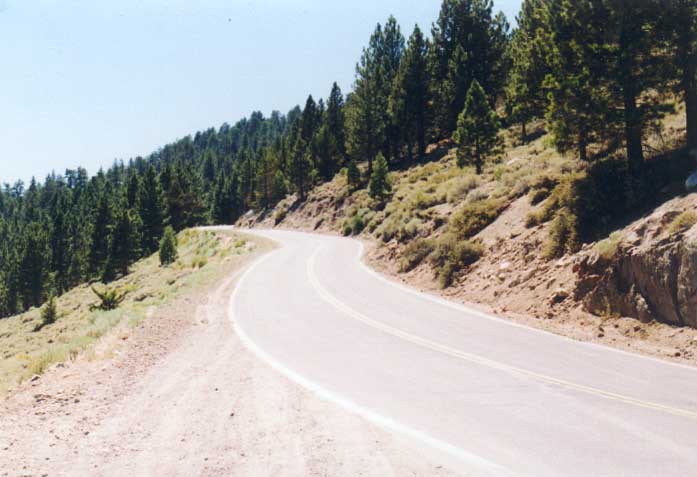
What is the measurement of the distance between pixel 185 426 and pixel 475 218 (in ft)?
52.4

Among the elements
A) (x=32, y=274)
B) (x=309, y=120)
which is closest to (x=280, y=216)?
(x=309, y=120)

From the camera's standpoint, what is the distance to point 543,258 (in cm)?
1452

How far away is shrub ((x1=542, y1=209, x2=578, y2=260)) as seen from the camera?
45.7 ft

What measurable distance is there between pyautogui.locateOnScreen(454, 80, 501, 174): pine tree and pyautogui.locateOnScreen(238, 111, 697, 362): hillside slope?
6992 mm

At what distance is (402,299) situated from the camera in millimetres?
15148

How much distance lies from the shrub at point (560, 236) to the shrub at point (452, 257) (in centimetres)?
328

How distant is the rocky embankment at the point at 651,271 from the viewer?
9977 millimetres

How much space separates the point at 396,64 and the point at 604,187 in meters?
60.2

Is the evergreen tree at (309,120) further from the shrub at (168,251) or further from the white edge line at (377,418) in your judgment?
the white edge line at (377,418)

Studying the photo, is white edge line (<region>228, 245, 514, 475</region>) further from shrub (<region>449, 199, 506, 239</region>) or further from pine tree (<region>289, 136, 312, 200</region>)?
pine tree (<region>289, 136, 312, 200</region>)

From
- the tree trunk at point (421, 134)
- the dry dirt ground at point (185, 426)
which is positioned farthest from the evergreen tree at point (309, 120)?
the dry dirt ground at point (185, 426)

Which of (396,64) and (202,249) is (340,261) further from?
(396,64)

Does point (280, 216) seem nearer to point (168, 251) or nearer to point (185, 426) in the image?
point (168, 251)

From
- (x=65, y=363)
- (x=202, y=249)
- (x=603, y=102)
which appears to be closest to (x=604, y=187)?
(x=603, y=102)
